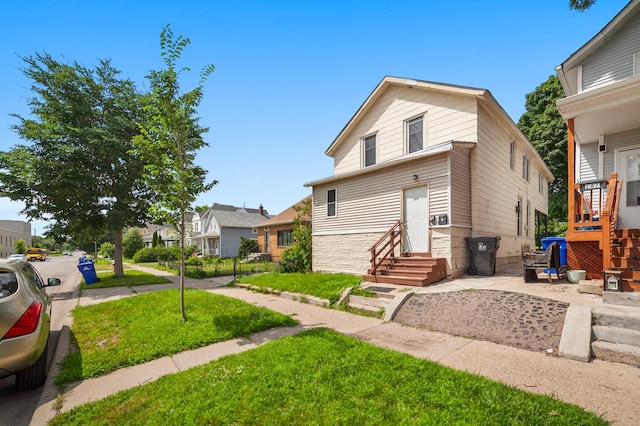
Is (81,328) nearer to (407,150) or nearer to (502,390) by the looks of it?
(502,390)

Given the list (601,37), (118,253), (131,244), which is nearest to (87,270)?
(118,253)

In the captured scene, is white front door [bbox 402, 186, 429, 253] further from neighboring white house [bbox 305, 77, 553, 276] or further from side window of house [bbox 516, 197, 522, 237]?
side window of house [bbox 516, 197, 522, 237]

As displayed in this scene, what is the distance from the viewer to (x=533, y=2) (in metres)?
8.01

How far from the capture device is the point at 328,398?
120 inches

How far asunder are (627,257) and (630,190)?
3964 mm

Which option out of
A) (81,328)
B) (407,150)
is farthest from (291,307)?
(407,150)

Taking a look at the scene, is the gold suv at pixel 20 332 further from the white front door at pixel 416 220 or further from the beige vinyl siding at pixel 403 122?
Answer: the beige vinyl siding at pixel 403 122

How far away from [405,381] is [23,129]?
17706 mm

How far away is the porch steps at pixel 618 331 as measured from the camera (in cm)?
386

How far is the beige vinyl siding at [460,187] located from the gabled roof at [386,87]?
6.98 ft

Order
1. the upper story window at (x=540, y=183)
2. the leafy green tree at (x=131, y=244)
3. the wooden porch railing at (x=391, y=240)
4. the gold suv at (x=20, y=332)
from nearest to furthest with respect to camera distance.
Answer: the gold suv at (x=20, y=332), the wooden porch railing at (x=391, y=240), the upper story window at (x=540, y=183), the leafy green tree at (x=131, y=244)

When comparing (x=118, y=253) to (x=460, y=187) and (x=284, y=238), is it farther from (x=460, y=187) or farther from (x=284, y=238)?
(x=460, y=187)

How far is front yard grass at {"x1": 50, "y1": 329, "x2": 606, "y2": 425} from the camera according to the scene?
2.71 m

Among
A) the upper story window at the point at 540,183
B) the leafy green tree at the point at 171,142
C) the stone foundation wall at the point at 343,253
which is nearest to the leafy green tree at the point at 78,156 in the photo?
the leafy green tree at the point at 171,142
